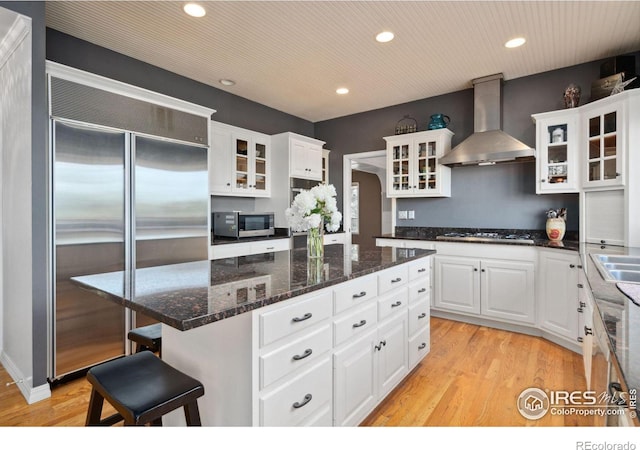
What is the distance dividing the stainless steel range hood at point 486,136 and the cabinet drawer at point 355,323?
245 cm

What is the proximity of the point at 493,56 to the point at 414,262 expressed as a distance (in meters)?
2.28

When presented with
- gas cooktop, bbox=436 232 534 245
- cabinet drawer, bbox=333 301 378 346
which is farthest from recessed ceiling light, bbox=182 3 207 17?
gas cooktop, bbox=436 232 534 245

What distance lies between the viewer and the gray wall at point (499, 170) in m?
3.53

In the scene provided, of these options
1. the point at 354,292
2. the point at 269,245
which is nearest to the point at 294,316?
the point at 354,292

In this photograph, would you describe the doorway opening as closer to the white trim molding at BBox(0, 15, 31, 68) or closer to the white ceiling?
the white ceiling

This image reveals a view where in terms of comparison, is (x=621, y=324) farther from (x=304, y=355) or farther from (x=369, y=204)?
(x=369, y=204)

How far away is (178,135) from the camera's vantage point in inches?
120

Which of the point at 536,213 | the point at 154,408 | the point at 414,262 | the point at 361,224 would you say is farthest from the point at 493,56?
the point at 361,224

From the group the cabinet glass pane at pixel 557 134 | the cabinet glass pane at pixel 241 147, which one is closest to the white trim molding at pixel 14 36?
the cabinet glass pane at pixel 241 147

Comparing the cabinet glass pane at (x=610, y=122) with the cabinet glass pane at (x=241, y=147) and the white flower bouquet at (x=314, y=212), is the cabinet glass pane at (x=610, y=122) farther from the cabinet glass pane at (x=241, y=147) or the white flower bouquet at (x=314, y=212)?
the cabinet glass pane at (x=241, y=147)

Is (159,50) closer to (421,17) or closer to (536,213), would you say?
(421,17)

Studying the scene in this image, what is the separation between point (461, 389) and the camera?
228 centimetres

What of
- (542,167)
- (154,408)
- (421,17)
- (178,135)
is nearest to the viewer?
(154,408)

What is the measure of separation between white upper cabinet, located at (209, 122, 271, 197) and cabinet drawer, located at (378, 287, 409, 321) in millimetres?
2453
